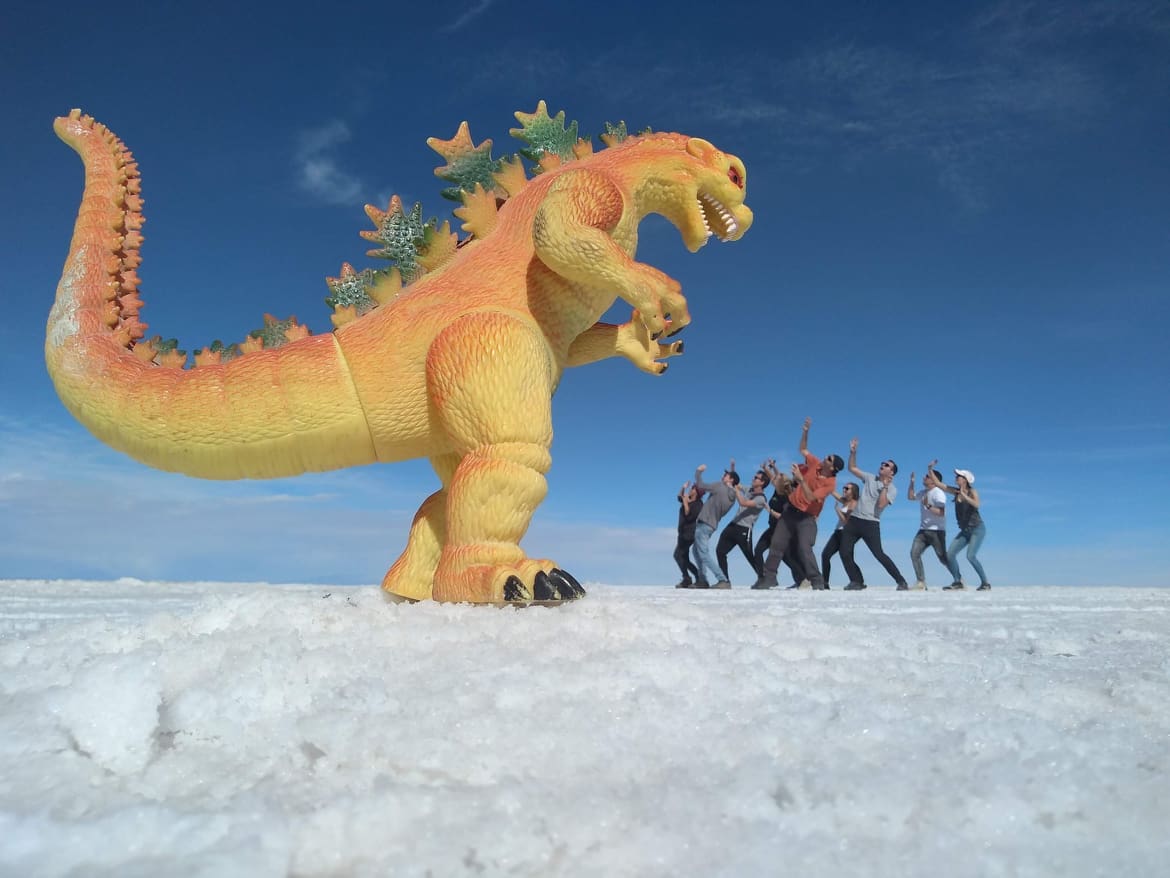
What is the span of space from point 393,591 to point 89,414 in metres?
1.14

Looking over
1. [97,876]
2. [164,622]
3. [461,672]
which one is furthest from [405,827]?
[164,622]

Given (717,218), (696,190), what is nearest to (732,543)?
(717,218)

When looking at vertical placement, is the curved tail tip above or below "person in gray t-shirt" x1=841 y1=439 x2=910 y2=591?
above

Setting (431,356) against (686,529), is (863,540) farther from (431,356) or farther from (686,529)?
→ (431,356)

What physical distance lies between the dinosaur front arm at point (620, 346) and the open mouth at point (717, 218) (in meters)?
0.50

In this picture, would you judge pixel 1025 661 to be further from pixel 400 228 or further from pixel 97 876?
pixel 400 228

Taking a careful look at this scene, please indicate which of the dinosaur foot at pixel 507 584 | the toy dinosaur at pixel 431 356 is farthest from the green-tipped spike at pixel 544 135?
the dinosaur foot at pixel 507 584

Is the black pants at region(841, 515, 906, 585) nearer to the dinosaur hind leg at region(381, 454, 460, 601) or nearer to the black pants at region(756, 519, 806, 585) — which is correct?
the black pants at region(756, 519, 806, 585)

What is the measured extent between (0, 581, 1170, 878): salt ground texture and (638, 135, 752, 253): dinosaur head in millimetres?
1887

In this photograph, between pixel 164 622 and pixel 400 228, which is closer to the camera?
pixel 164 622

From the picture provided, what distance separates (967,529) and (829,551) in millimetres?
1267

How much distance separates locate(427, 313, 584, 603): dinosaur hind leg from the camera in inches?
91.6

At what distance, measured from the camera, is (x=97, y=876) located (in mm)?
729

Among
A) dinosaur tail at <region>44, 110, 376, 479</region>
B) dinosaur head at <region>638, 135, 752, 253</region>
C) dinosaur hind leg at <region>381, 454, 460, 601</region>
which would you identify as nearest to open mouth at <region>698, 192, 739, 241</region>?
dinosaur head at <region>638, 135, 752, 253</region>
